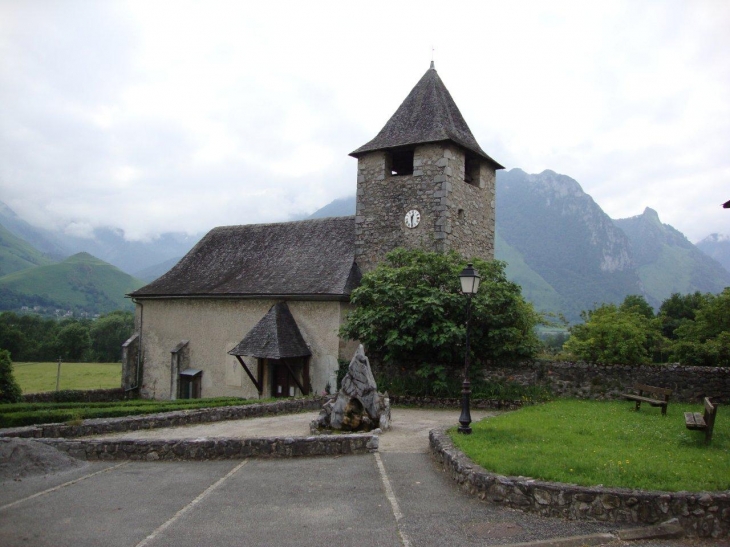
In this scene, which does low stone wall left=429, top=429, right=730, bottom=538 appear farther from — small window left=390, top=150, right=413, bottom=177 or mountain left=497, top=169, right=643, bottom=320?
mountain left=497, top=169, right=643, bottom=320

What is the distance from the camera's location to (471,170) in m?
25.5

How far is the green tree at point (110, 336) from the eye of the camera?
6130cm

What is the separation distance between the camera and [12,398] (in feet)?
62.1

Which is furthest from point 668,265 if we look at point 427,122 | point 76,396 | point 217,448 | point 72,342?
point 217,448

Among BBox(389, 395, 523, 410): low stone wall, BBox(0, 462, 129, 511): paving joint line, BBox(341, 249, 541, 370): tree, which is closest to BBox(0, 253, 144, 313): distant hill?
BBox(341, 249, 541, 370): tree

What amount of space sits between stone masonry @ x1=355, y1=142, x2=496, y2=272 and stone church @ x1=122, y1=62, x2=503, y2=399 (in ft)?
0.14

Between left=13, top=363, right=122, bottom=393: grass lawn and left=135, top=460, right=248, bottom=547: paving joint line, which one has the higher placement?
left=13, top=363, right=122, bottom=393: grass lawn

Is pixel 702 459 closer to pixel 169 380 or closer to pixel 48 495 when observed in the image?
pixel 48 495

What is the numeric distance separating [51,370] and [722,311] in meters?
41.2

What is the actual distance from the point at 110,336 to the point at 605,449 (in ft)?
212

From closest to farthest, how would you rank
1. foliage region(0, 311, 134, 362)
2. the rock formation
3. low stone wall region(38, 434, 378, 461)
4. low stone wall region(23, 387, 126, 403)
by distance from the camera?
low stone wall region(38, 434, 378, 461) → the rock formation → low stone wall region(23, 387, 126, 403) → foliage region(0, 311, 134, 362)

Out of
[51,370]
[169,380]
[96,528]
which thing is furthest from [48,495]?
[51,370]

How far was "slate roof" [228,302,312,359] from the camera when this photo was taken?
846 inches

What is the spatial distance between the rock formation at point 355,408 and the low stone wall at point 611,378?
6.11m
